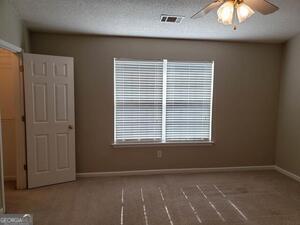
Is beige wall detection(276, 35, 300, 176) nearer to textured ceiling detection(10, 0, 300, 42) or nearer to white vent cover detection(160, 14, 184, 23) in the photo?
textured ceiling detection(10, 0, 300, 42)

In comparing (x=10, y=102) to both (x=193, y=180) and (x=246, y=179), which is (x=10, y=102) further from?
(x=246, y=179)

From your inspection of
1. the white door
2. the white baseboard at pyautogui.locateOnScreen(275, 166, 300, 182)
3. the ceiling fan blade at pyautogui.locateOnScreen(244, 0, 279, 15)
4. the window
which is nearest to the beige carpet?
the white baseboard at pyautogui.locateOnScreen(275, 166, 300, 182)

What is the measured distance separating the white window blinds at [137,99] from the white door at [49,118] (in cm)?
77

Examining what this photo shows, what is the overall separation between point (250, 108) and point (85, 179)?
3.14 m

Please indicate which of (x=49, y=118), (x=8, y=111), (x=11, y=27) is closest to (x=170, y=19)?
(x=11, y=27)

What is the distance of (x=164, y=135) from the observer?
4.11 metres

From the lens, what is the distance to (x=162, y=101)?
4.03 metres

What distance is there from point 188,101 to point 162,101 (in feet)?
1.53

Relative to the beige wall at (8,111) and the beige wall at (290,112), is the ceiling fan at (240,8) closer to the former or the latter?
the beige wall at (290,112)

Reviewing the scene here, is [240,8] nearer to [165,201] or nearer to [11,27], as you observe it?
[165,201]

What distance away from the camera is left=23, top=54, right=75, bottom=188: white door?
3.33 metres

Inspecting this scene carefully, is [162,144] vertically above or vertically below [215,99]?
below

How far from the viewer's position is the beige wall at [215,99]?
3.78 m

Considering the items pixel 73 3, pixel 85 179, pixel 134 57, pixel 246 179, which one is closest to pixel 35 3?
pixel 73 3
